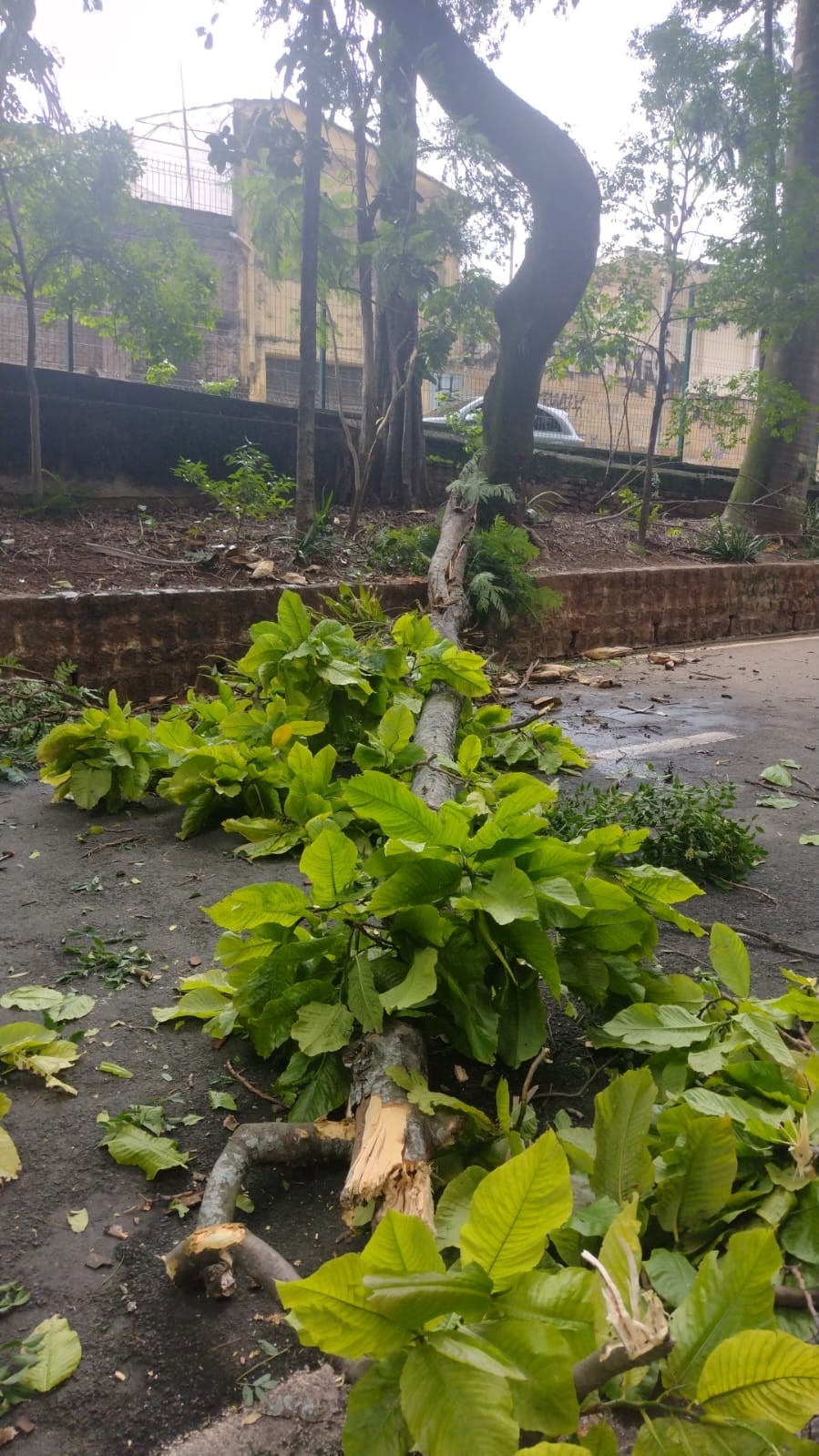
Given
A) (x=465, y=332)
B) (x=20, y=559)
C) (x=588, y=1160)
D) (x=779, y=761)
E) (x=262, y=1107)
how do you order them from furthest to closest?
(x=465, y=332)
(x=20, y=559)
(x=779, y=761)
(x=262, y=1107)
(x=588, y=1160)

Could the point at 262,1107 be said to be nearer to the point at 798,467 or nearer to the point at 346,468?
the point at 346,468

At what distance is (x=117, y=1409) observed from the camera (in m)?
1.25

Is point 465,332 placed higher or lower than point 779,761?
higher

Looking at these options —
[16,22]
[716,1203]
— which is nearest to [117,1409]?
[716,1203]

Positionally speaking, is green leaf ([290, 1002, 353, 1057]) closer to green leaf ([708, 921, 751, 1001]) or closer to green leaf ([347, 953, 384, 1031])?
green leaf ([347, 953, 384, 1031])

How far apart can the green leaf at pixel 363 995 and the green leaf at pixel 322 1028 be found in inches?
1.1

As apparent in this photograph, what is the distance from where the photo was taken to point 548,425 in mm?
16359

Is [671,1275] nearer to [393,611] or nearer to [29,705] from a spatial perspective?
[29,705]

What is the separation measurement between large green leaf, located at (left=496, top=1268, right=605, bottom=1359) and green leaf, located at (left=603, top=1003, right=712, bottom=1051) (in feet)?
2.54

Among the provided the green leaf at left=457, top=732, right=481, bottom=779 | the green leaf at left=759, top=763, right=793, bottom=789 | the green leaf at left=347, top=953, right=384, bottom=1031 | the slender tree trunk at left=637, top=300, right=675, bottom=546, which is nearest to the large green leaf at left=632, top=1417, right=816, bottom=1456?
the green leaf at left=347, top=953, right=384, bottom=1031

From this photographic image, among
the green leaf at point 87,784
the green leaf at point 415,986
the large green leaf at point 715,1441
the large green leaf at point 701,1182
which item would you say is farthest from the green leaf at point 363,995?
the green leaf at point 87,784

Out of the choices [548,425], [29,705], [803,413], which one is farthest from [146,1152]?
[548,425]

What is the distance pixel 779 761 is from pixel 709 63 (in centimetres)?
906

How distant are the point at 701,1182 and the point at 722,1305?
0.33 m
